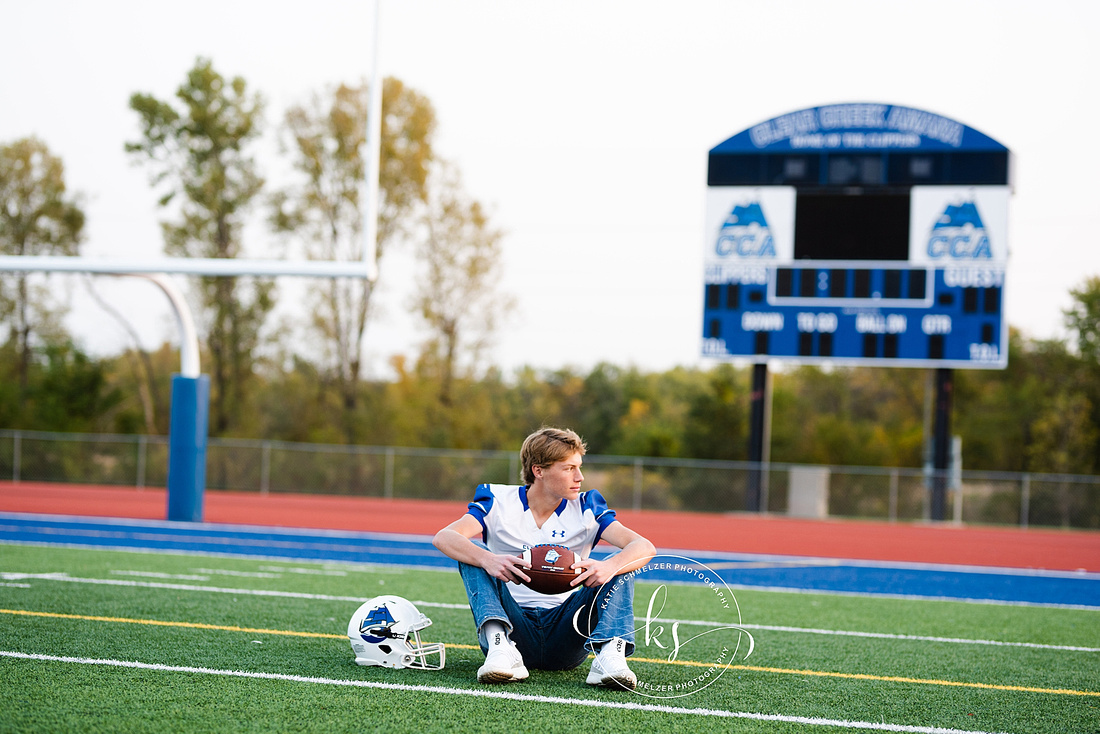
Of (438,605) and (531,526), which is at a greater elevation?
(531,526)

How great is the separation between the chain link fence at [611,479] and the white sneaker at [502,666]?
57.8 ft

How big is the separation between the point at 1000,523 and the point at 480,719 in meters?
21.4

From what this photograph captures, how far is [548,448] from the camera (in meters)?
4.38

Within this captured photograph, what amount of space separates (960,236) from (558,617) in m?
16.0

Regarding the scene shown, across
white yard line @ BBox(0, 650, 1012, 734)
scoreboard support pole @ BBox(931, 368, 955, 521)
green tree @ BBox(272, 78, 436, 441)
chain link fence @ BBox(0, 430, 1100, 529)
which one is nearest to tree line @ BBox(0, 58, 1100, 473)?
green tree @ BBox(272, 78, 436, 441)

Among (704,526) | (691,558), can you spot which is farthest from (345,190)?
(691,558)

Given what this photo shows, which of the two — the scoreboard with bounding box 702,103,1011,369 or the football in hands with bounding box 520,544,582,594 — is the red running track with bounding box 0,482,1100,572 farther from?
the football in hands with bounding box 520,544,582,594

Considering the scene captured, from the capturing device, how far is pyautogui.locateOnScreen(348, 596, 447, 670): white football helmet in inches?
184

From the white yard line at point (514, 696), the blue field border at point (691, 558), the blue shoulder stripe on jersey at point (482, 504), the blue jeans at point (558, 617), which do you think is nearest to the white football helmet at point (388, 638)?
the white yard line at point (514, 696)

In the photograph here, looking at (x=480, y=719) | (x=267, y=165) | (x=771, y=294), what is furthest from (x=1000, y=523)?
(x=480, y=719)

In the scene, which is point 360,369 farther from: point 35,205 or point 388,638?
point 388,638

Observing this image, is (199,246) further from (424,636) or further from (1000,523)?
(424,636)

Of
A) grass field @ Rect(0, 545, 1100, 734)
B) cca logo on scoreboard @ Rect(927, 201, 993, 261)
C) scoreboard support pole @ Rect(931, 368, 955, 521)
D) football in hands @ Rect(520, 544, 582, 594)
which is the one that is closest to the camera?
grass field @ Rect(0, 545, 1100, 734)

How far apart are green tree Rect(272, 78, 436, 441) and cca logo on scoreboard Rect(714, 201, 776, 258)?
34.5 ft
